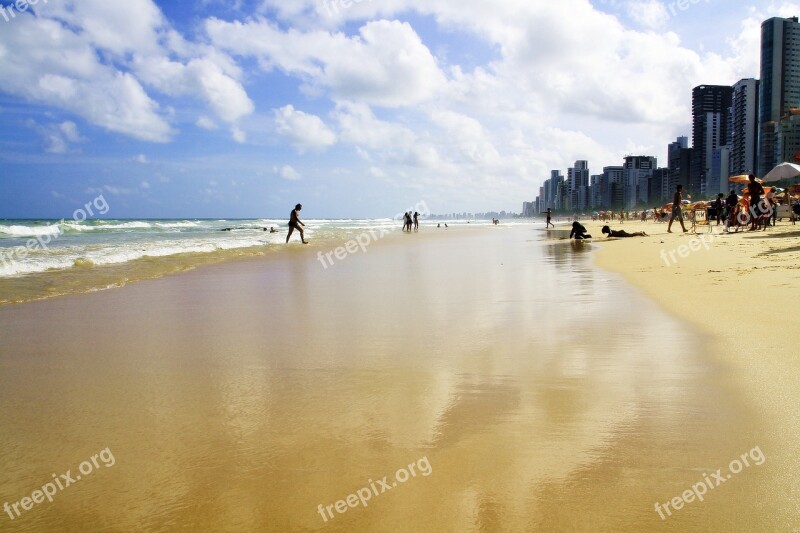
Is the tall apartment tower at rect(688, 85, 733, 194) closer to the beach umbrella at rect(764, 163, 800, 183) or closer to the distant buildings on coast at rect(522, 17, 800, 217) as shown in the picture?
the distant buildings on coast at rect(522, 17, 800, 217)

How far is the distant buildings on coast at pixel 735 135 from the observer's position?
4094 inches

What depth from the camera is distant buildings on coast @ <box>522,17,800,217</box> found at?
104 meters

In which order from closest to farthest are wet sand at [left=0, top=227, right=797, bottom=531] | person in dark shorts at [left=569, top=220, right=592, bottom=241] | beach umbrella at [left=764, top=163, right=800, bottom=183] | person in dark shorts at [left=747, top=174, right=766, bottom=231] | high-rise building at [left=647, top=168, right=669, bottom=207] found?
wet sand at [left=0, top=227, right=797, bottom=531] → person in dark shorts at [left=747, top=174, right=766, bottom=231] → beach umbrella at [left=764, top=163, right=800, bottom=183] → person in dark shorts at [left=569, top=220, right=592, bottom=241] → high-rise building at [left=647, top=168, right=669, bottom=207]

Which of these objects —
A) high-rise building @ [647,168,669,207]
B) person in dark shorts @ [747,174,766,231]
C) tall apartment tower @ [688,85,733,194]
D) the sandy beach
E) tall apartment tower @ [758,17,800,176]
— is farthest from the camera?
high-rise building @ [647,168,669,207]

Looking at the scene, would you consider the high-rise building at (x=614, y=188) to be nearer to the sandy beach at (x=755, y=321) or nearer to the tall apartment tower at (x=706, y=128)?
the tall apartment tower at (x=706, y=128)

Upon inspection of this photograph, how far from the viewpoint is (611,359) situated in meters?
3.99

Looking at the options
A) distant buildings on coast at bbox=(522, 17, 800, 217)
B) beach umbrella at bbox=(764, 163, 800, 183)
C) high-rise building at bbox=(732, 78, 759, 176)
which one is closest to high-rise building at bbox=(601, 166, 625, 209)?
distant buildings on coast at bbox=(522, 17, 800, 217)

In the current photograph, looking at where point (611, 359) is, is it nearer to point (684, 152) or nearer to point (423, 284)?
point (423, 284)

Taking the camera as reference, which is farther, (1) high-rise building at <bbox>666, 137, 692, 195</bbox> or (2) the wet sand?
(1) high-rise building at <bbox>666, 137, 692, 195</bbox>

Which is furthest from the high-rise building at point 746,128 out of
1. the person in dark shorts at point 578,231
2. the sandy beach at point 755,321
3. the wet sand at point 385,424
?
the wet sand at point 385,424

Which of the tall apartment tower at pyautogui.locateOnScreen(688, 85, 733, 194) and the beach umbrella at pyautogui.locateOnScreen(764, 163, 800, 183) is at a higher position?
the tall apartment tower at pyautogui.locateOnScreen(688, 85, 733, 194)

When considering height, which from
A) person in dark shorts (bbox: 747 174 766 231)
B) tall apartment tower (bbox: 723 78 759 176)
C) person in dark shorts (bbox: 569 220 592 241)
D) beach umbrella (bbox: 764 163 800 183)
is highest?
tall apartment tower (bbox: 723 78 759 176)

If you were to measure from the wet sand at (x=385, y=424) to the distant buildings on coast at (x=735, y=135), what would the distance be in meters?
86.7

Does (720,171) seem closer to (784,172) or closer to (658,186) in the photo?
(658,186)
